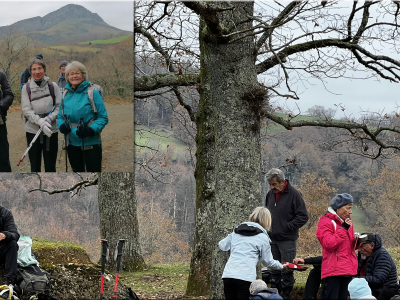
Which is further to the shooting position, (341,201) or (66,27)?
(66,27)

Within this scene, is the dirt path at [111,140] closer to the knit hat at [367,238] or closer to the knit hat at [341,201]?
the knit hat at [341,201]

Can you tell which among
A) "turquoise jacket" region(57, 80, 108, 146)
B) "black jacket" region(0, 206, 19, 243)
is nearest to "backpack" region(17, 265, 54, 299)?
"black jacket" region(0, 206, 19, 243)

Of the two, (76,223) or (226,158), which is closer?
(226,158)

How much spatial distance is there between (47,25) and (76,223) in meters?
31.5

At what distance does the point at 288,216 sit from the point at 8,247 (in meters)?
3.10

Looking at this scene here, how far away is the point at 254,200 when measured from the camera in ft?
16.8

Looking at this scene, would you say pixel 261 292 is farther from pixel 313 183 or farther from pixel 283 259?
pixel 313 183

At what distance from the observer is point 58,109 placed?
257 inches

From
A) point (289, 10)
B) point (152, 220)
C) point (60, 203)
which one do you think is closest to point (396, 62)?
point (289, 10)

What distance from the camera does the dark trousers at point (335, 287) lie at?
4711mm

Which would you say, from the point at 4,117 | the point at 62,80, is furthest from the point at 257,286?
the point at 4,117

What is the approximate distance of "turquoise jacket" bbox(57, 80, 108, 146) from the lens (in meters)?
6.52

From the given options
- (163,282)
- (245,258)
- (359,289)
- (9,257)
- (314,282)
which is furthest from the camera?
(163,282)

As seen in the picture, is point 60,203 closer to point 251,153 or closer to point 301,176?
point 301,176
